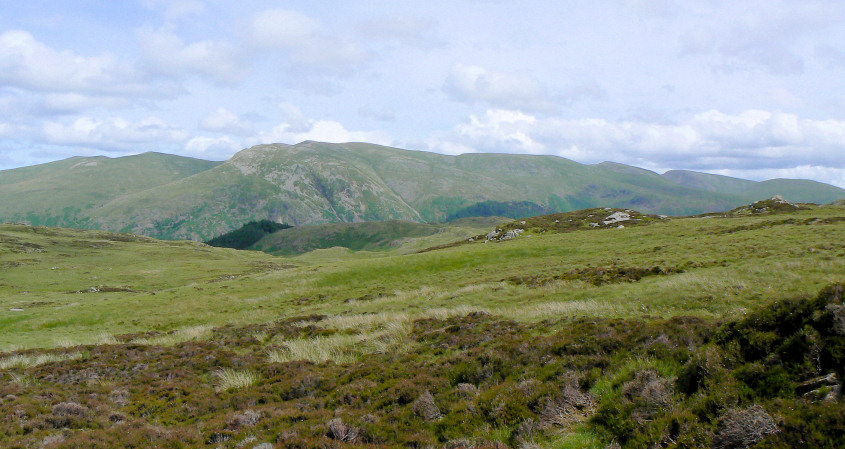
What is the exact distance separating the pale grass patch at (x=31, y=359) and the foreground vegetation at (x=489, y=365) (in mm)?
211

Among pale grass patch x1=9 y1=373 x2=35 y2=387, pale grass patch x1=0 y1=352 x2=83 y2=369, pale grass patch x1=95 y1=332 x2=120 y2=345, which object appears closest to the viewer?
pale grass patch x1=9 y1=373 x2=35 y2=387

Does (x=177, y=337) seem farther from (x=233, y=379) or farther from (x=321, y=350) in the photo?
(x=321, y=350)

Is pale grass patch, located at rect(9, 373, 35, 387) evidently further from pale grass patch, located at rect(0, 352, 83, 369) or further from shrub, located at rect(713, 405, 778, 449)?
shrub, located at rect(713, 405, 778, 449)

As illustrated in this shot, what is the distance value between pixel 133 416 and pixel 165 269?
254 ft

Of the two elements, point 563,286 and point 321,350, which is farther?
point 563,286

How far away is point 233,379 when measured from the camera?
15.3 metres

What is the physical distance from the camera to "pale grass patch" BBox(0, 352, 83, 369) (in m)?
19.4

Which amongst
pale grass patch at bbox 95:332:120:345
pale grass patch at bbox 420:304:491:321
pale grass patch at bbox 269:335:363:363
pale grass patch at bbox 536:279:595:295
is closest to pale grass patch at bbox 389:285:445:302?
pale grass patch at bbox 420:304:491:321

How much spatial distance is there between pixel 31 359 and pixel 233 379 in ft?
45.4

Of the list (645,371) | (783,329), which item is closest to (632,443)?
(645,371)

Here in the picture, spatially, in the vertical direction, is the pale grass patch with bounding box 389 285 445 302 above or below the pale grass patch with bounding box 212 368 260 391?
below

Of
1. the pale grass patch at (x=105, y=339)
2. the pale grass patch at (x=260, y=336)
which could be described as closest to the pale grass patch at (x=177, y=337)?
the pale grass patch at (x=105, y=339)

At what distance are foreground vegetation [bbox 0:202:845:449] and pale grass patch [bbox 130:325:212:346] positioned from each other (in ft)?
0.59

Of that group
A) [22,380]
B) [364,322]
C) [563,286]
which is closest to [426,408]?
[364,322]
